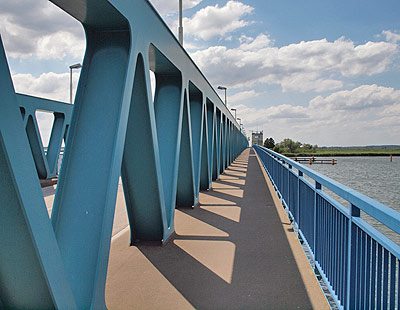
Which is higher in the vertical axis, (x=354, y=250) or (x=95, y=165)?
(x=95, y=165)

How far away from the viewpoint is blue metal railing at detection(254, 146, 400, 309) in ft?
6.01

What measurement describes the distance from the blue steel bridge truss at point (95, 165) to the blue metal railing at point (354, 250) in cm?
195

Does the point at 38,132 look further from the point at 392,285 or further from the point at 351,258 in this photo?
the point at 392,285

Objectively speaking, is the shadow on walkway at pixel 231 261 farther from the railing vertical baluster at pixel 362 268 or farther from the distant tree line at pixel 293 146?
the distant tree line at pixel 293 146

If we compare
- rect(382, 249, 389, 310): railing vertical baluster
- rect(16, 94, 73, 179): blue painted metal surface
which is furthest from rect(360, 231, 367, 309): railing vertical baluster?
rect(16, 94, 73, 179): blue painted metal surface

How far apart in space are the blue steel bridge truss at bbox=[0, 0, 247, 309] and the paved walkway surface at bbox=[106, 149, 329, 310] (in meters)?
0.47

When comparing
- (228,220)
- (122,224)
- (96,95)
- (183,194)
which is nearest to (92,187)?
(96,95)

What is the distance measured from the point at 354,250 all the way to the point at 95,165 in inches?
88.0

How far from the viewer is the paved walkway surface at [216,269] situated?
3.26 metres

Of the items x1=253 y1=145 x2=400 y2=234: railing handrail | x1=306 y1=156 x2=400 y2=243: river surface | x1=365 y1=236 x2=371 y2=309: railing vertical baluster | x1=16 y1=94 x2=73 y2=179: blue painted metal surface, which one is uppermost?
x1=16 y1=94 x2=73 y2=179: blue painted metal surface

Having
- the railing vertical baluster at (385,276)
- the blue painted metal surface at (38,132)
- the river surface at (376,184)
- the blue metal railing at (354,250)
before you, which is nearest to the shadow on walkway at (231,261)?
the blue metal railing at (354,250)

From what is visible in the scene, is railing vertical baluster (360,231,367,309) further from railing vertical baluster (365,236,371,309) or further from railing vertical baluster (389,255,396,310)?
railing vertical baluster (389,255,396,310)

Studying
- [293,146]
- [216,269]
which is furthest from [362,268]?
[293,146]

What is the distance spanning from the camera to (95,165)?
3158mm
